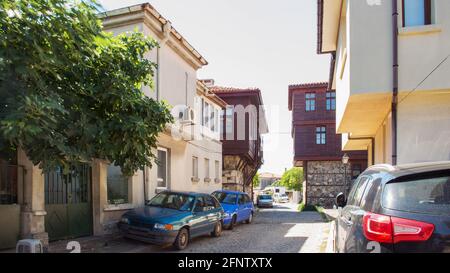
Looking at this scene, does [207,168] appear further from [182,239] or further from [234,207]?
[182,239]

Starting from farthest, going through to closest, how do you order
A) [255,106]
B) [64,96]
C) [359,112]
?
[255,106]
[359,112]
[64,96]

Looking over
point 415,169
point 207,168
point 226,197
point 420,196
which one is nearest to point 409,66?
point 415,169

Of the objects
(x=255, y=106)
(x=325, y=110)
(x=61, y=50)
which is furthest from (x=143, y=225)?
(x=325, y=110)

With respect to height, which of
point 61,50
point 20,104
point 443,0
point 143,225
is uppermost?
point 443,0

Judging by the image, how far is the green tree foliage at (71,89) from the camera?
4.95 m

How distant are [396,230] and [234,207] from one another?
494 inches

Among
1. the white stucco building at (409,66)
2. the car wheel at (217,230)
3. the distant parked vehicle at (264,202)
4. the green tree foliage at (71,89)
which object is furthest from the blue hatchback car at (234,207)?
the distant parked vehicle at (264,202)

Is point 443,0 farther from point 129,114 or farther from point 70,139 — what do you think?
point 70,139

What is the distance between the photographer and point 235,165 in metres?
A: 26.0

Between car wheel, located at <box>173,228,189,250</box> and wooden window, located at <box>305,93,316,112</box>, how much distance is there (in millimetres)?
22869

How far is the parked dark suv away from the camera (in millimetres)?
2746

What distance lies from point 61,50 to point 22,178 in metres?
3.91

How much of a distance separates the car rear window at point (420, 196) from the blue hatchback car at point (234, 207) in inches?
453

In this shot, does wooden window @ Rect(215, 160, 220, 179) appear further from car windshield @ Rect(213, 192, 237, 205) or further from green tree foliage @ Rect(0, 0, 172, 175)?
green tree foliage @ Rect(0, 0, 172, 175)
